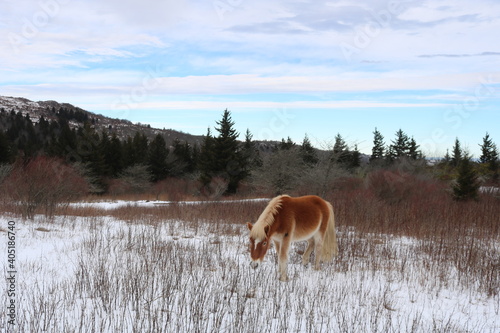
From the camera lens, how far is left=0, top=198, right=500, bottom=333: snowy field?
4.30m

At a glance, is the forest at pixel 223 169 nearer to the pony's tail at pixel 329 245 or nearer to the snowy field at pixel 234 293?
the snowy field at pixel 234 293

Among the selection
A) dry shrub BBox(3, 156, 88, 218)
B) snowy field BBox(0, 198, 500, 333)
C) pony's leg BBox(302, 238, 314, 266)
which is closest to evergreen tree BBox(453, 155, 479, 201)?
snowy field BBox(0, 198, 500, 333)

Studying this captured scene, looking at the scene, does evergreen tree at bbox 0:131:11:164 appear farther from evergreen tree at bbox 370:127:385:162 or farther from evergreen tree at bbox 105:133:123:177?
evergreen tree at bbox 370:127:385:162

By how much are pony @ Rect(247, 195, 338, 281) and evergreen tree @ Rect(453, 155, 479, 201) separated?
18.1m

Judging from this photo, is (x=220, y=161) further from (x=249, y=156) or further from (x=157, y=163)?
(x=157, y=163)

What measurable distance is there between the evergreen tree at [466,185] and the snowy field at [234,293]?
15.4 m

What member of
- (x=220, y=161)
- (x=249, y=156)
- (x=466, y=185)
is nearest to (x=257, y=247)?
(x=466, y=185)

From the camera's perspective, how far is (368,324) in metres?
4.67

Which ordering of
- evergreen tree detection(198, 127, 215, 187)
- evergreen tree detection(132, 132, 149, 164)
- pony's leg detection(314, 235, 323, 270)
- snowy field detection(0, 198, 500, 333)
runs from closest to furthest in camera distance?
snowy field detection(0, 198, 500, 333)
pony's leg detection(314, 235, 323, 270)
evergreen tree detection(198, 127, 215, 187)
evergreen tree detection(132, 132, 149, 164)

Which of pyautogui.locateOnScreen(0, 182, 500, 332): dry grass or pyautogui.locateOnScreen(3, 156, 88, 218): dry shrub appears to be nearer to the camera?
pyautogui.locateOnScreen(0, 182, 500, 332): dry grass

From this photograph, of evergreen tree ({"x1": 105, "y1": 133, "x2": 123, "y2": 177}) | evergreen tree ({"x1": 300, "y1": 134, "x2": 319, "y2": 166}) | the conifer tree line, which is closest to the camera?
the conifer tree line

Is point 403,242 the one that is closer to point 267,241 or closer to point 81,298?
point 267,241

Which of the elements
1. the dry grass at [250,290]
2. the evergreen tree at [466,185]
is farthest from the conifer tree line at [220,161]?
the dry grass at [250,290]

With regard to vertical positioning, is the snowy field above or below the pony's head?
below
